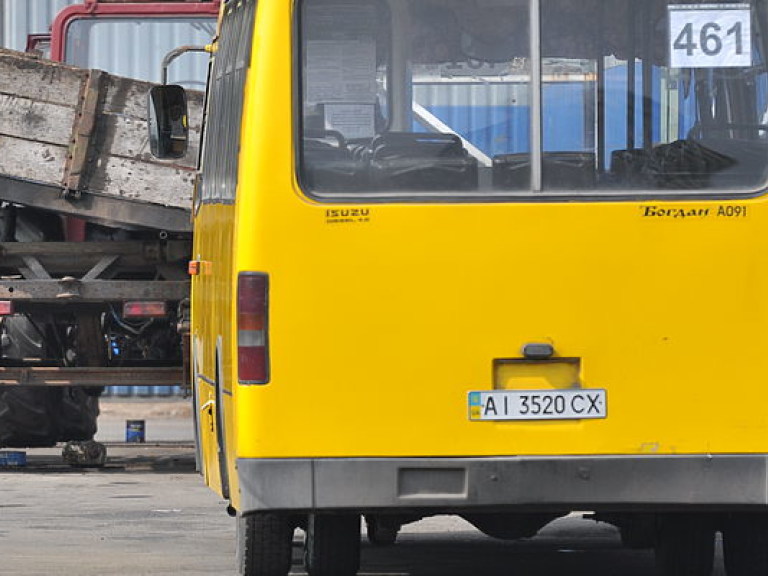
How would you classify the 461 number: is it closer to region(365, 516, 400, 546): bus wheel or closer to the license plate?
the license plate

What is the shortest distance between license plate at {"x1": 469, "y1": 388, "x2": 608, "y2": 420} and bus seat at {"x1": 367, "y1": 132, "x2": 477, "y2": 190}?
792mm

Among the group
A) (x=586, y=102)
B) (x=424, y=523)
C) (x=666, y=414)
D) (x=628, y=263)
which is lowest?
(x=424, y=523)

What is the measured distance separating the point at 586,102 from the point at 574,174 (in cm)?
29

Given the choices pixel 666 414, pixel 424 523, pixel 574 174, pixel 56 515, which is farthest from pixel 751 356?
pixel 56 515

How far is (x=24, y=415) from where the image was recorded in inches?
683

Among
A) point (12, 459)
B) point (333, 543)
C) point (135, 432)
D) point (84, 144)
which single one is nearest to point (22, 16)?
point (135, 432)

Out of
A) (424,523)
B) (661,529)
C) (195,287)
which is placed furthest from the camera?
(424,523)

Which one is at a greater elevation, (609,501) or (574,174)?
(574,174)

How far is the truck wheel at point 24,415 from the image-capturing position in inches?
682

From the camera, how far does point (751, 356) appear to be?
324 inches

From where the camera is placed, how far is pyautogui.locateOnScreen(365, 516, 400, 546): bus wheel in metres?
10.5

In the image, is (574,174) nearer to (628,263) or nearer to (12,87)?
(628,263)

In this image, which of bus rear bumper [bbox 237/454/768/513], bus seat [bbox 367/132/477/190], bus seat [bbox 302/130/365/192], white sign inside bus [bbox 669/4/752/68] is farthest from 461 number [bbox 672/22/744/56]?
bus rear bumper [bbox 237/454/768/513]

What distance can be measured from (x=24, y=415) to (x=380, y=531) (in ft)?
21.5
